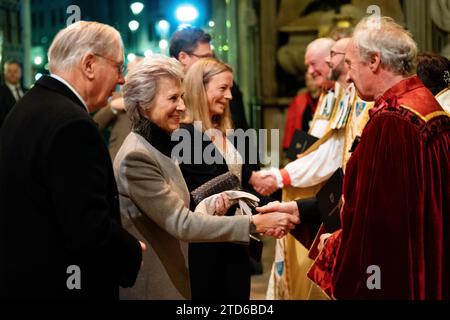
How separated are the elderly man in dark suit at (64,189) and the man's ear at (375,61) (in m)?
1.07

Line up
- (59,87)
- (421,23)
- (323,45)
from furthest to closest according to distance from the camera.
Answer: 1. (323,45)
2. (421,23)
3. (59,87)

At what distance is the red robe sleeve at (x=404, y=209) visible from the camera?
3330 millimetres

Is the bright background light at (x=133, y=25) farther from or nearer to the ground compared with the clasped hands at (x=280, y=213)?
farther from the ground

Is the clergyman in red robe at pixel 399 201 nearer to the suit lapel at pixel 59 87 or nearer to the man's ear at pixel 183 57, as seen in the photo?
the suit lapel at pixel 59 87

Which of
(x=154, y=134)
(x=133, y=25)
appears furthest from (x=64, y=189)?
(x=133, y=25)

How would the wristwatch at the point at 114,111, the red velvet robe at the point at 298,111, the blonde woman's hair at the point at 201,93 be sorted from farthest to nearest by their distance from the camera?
the red velvet robe at the point at 298,111
the wristwatch at the point at 114,111
the blonde woman's hair at the point at 201,93

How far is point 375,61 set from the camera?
3516 mm

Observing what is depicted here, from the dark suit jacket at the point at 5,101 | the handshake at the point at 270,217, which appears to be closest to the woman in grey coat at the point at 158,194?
the handshake at the point at 270,217

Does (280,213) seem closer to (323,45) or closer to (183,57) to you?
(183,57)

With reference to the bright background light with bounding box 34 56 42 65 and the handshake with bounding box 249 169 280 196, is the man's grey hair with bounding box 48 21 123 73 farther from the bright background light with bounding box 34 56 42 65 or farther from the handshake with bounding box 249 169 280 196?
the bright background light with bounding box 34 56 42 65

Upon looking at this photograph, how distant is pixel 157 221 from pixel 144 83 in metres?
0.54

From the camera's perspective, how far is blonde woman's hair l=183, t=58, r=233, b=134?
4.36 meters

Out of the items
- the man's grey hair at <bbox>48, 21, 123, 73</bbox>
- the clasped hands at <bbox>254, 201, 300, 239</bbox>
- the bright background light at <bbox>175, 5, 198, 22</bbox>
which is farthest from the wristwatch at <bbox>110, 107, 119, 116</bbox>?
the bright background light at <bbox>175, 5, 198, 22</bbox>
